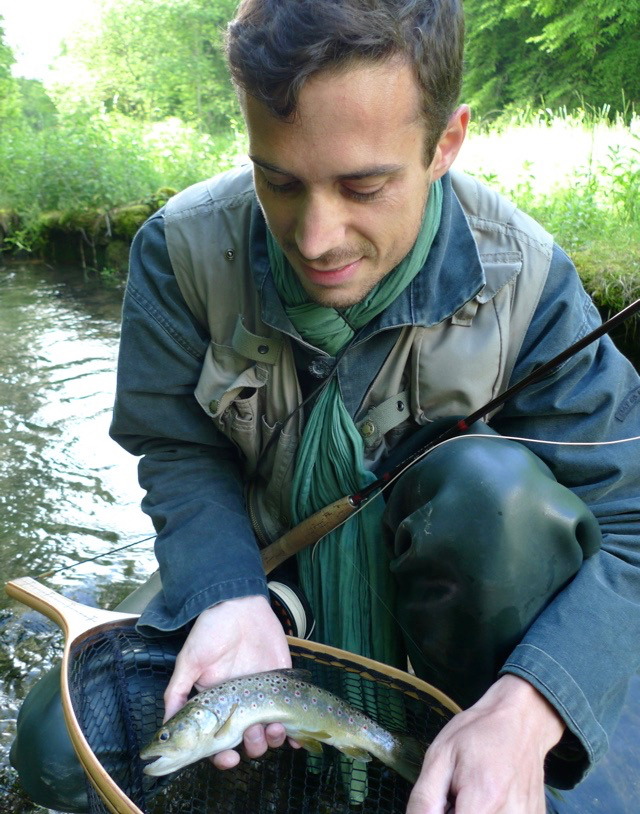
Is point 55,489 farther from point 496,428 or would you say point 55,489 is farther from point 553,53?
point 553,53

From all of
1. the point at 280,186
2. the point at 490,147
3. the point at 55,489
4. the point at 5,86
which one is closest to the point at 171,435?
the point at 280,186

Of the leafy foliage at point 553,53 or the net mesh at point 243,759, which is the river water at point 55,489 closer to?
the net mesh at point 243,759

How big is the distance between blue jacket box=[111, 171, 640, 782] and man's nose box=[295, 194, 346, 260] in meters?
0.29

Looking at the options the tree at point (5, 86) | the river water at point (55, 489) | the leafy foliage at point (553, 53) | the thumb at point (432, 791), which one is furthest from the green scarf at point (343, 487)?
the tree at point (5, 86)

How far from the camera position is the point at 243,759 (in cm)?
173

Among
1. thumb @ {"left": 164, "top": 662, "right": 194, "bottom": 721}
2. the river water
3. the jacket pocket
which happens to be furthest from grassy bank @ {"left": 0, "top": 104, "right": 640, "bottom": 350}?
thumb @ {"left": 164, "top": 662, "right": 194, "bottom": 721}

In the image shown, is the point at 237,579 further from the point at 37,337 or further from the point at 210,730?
the point at 37,337

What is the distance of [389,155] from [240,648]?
39.5 inches

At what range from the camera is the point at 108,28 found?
3366 centimetres

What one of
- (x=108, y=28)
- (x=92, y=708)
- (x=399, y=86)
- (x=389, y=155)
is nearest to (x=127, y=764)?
(x=92, y=708)

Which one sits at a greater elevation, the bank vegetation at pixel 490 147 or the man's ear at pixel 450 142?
the man's ear at pixel 450 142

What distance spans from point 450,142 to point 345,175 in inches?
14.1

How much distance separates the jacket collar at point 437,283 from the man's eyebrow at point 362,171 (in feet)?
1.09

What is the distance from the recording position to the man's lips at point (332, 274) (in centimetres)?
165
